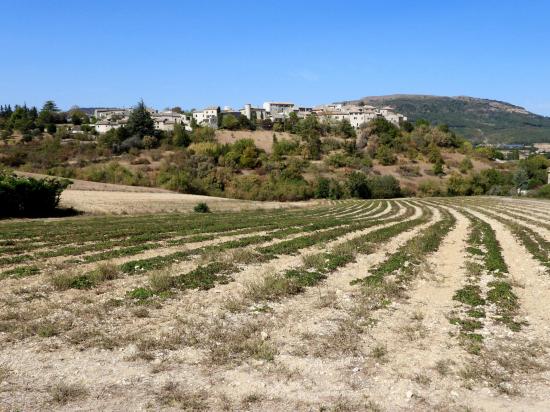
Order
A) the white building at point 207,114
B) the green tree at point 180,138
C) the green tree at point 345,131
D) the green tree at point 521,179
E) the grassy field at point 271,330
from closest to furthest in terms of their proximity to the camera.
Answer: the grassy field at point 271,330 → the green tree at point 521,179 → the green tree at point 180,138 → the green tree at point 345,131 → the white building at point 207,114

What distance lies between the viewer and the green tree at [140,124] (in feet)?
410

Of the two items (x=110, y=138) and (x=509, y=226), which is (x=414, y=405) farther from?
(x=110, y=138)

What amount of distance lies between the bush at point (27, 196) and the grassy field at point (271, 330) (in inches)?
864

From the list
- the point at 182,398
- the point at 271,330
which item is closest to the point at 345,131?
the point at 271,330

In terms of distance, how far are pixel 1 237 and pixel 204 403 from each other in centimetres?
2077

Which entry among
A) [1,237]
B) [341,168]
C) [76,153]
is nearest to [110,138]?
[76,153]

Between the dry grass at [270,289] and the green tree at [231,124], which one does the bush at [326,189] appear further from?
the dry grass at [270,289]

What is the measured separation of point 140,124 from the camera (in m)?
126

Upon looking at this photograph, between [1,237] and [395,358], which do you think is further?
[1,237]

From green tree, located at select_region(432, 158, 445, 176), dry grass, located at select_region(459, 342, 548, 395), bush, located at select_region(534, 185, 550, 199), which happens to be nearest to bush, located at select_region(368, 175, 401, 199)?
green tree, located at select_region(432, 158, 445, 176)

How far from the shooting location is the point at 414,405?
310 inches

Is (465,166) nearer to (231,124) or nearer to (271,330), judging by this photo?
(231,124)

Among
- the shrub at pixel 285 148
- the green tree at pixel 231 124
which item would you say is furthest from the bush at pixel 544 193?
the green tree at pixel 231 124

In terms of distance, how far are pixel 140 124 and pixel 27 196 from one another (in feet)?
287
